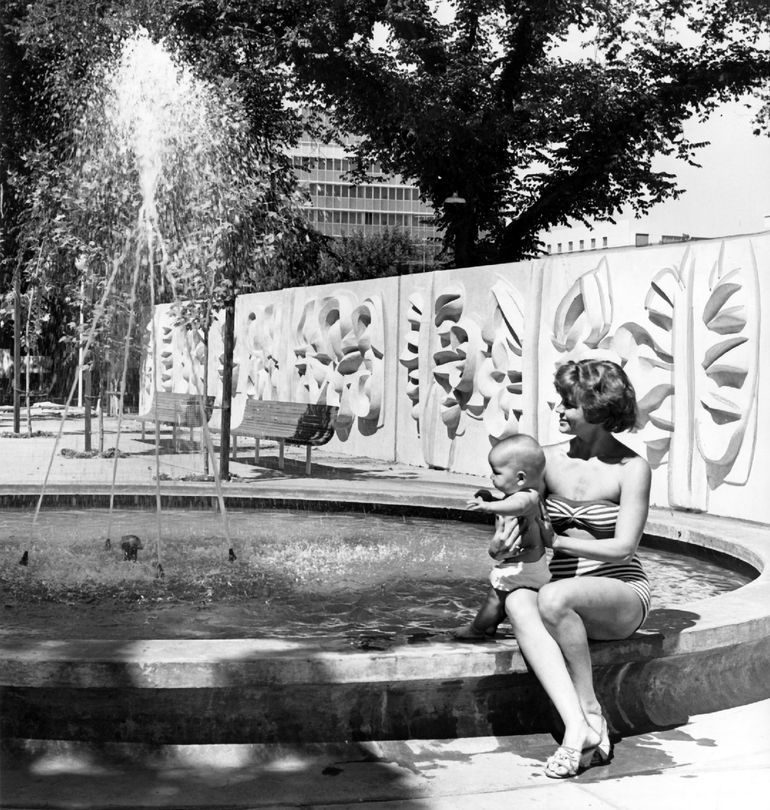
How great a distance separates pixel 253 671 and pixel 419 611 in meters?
2.20

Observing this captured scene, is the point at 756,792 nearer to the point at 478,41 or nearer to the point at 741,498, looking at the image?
the point at 741,498

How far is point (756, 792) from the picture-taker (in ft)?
12.6

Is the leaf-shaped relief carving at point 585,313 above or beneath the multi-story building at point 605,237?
beneath

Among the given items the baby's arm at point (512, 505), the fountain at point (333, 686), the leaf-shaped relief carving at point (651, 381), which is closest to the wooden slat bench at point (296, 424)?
the leaf-shaped relief carving at point (651, 381)

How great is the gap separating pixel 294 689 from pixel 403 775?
46 centimetres

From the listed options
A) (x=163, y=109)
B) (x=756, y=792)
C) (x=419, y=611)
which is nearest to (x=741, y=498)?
(x=419, y=611)

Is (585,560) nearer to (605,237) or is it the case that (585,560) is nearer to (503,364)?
(503,364)

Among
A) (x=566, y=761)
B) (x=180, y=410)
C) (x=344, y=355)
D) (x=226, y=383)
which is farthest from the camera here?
(x=344, y=355)

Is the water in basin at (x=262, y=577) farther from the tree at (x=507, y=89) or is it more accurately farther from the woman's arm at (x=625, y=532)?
the tree at (x=507, y=89)

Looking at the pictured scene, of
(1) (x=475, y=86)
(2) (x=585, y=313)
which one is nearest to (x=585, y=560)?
(2) (x=585, y=313)

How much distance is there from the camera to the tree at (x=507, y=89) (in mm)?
25141

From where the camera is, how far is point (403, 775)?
3945 mm

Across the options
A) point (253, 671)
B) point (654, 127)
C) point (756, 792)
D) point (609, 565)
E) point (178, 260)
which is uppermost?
point (654, 127)

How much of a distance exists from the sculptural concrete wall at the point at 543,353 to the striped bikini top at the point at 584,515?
20.2ft
